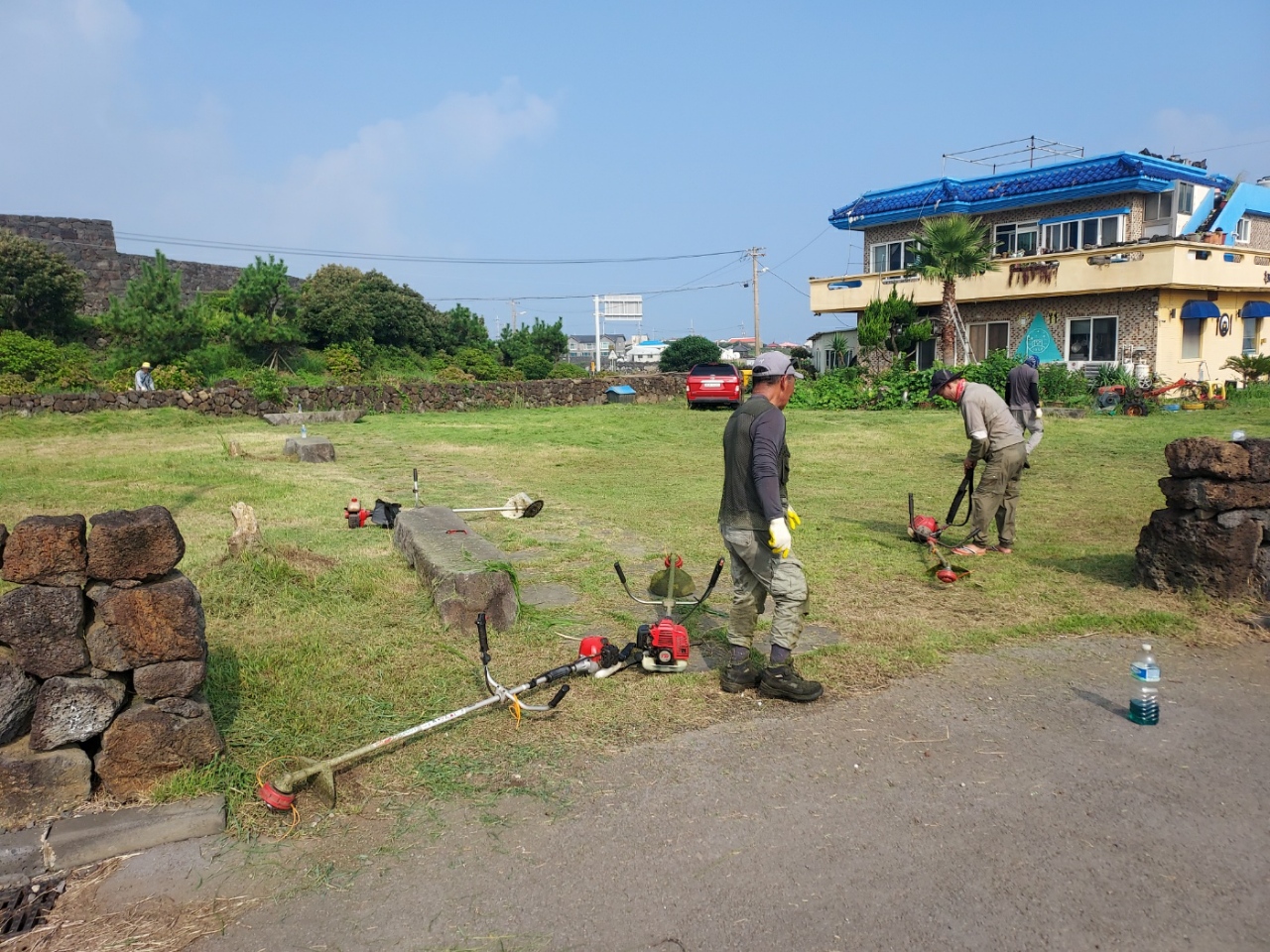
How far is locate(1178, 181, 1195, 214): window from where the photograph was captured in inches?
1128

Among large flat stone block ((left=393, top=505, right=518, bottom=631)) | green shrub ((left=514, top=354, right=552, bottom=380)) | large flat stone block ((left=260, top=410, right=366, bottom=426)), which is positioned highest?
green shrub ((left=514, top=354, right=552, bottom=380))

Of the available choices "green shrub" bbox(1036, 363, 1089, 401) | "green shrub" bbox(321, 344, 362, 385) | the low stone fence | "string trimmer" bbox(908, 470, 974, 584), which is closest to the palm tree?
"green shrub" bbox(1036, 363, 1089, 401)

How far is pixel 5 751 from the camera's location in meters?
3.82

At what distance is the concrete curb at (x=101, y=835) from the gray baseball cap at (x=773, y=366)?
3.37 m

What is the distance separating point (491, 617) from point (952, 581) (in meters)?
3.72

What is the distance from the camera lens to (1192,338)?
27.9m

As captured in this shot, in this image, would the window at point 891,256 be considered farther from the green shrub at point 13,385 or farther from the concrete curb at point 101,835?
the concrete curb at point 101,835

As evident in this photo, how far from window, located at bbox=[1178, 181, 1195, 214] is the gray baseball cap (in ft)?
95.6

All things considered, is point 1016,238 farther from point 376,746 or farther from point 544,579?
point 376,746

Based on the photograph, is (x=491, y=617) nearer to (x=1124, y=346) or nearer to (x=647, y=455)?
(x=647, y=455)

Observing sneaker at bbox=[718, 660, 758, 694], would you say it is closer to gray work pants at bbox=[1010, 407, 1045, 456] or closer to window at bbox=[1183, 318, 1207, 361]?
gray work pants at bbox=[1010, 407, 1045, 456]

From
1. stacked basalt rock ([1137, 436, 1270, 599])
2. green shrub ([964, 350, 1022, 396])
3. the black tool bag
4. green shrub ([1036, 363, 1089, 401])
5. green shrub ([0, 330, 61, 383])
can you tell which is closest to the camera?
stacked basalt rock ([1137, 436, 1270, 599])

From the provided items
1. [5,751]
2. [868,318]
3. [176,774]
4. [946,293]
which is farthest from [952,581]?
[868,318]

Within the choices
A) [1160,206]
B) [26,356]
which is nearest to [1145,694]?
[26,356]
